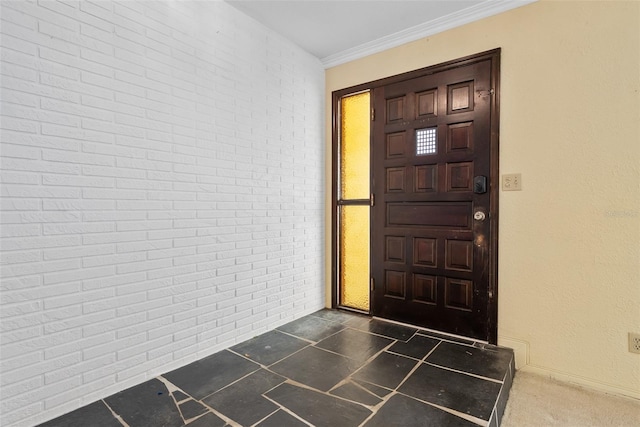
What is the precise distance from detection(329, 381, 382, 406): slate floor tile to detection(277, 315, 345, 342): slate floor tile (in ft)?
2.26

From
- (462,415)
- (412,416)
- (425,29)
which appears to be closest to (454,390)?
(462,415)

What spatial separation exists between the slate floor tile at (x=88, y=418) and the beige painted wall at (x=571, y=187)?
8.37ft

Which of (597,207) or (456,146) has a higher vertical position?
(456,146)

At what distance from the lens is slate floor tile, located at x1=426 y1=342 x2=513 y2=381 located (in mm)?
2004

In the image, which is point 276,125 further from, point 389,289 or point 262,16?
point 389,289

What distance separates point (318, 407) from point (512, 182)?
78.9 inches

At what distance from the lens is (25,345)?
1.50 metres

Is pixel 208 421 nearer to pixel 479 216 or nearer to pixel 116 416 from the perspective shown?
pixel 116 416

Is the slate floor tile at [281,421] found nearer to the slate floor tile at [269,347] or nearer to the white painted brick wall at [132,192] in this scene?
the slate floor tile at [269,347]

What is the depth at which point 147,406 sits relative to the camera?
1.67m

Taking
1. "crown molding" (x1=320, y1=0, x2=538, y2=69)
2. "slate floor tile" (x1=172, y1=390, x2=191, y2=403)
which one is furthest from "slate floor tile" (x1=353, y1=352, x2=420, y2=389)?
"crown molding" (x1=320, y1=0, x2=538, y2=69)

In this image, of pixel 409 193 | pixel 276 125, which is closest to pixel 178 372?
pixel 276 125

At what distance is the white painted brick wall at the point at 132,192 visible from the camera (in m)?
1.51

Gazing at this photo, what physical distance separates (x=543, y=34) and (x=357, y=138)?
1609 mm
